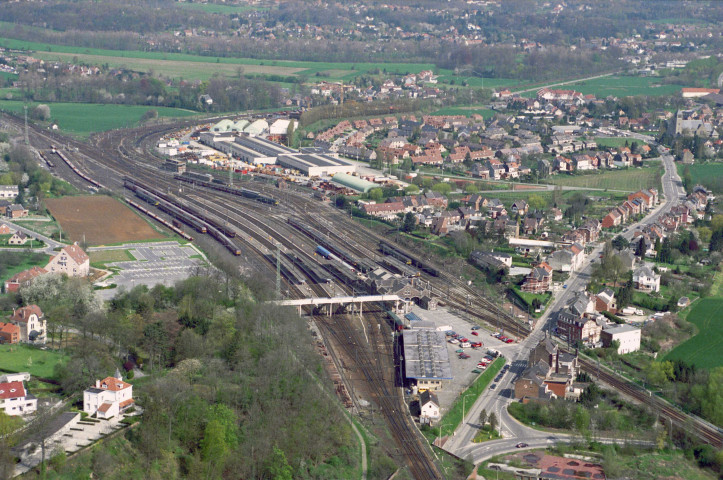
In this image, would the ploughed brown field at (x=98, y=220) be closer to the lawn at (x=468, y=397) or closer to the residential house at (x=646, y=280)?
the lawn at (x=468, y=397)

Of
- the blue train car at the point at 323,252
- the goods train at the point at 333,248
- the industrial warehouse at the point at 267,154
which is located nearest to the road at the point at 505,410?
the goods train at the point at 333,248

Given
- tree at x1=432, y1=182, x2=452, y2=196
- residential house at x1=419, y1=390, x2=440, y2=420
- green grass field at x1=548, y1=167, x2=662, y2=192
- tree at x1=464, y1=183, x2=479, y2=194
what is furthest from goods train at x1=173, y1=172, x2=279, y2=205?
residential house at x1=419, y1=390, x2=440, y2=420

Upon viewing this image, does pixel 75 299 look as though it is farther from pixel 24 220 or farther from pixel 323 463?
pixel 24 220

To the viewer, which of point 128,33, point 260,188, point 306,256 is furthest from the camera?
point 128,33

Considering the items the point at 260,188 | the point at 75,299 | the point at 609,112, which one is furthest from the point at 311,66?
the point at 75,299

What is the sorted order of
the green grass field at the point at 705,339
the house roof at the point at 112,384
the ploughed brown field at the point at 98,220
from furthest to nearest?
the ploughed brown field at the point at 98,220 → the green grass field at the point at 705,339 → the house roof at the point at 112,384
